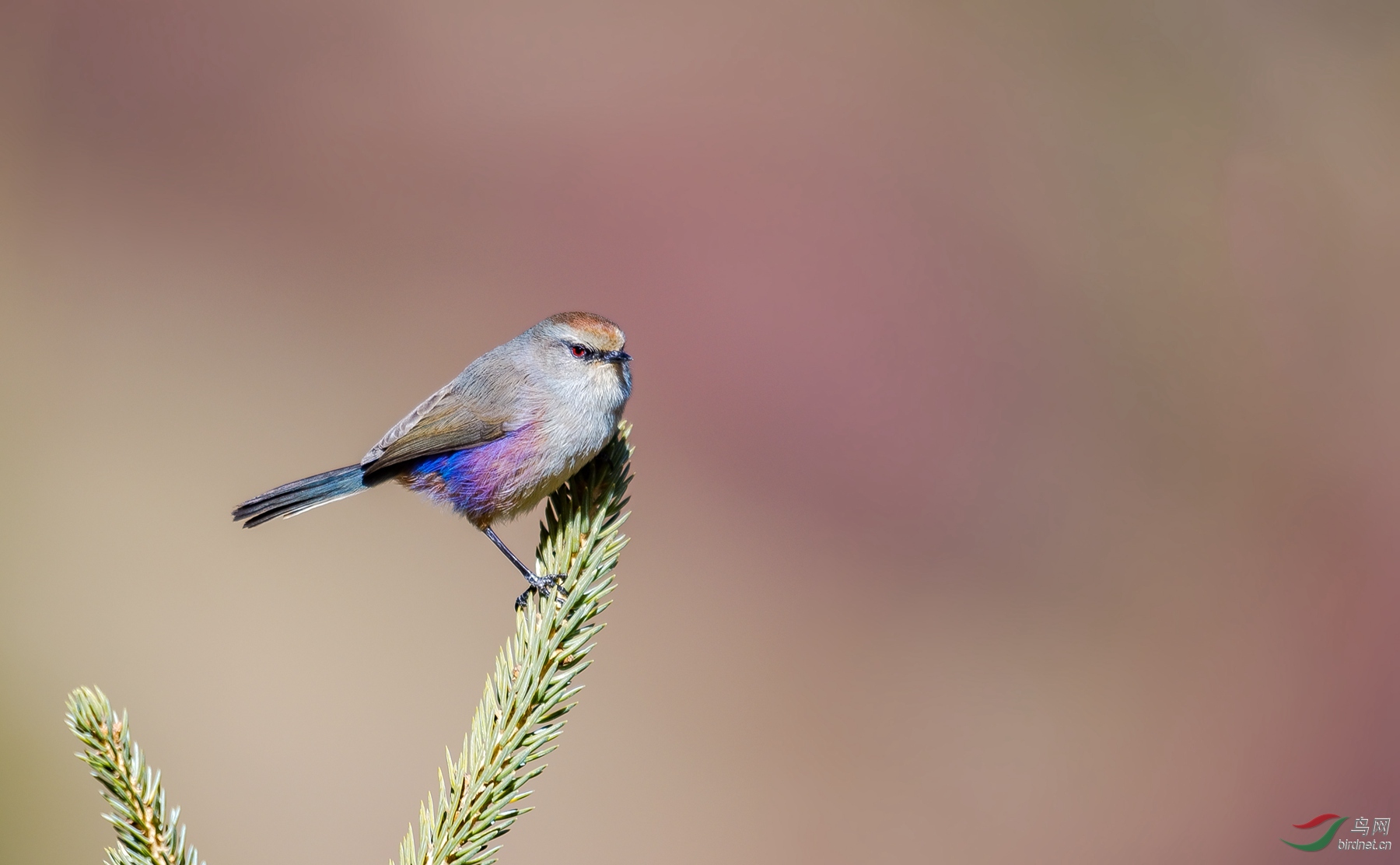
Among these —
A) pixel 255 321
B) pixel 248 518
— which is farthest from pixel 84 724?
pixel 255 321

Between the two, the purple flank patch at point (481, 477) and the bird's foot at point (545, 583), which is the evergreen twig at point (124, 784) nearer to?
the bird's foot at point (545, 583)

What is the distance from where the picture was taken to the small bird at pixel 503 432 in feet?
9.04

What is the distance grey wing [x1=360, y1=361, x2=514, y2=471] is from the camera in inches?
116

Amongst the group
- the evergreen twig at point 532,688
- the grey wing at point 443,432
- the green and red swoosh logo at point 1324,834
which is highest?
the grey wing at point 443,432

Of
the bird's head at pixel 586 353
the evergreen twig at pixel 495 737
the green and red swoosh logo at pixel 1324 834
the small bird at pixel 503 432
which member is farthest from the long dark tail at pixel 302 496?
the green and red swoosh logo at pixel 1324 834

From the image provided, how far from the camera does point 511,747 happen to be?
1807 mm

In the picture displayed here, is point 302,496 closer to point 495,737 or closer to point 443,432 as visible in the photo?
point 443,432

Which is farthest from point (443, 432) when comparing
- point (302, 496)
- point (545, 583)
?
point (545, 583)

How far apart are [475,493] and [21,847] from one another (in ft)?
12.8

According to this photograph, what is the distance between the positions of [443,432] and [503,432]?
0.23 meters

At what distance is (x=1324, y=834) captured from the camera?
17.5ft

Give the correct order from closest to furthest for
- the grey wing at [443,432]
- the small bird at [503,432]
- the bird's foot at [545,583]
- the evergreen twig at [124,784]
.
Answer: the evergreen twig at [124,784] < the bird's foot at [545,583] < the small bird at [503,432] < the grey wing at [443,432]

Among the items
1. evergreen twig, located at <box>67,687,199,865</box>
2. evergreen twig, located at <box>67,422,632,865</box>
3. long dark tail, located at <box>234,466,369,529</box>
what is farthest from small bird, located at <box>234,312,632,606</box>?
evergreen twig, located at <box>67,687,199,865</box>

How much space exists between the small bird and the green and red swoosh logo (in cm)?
545
